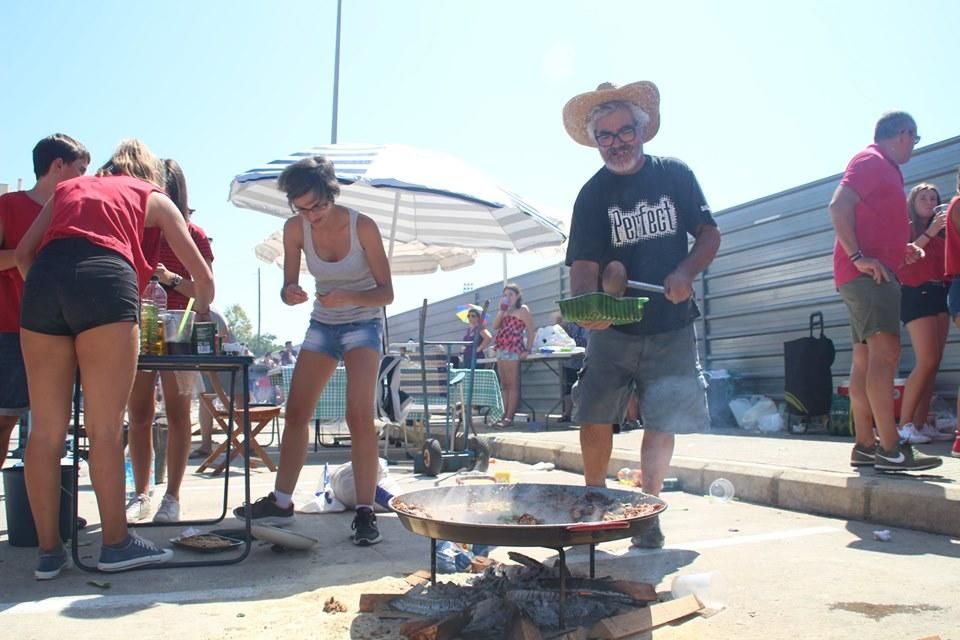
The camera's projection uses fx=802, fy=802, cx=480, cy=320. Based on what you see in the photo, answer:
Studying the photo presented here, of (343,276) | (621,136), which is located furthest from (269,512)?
(621,136)

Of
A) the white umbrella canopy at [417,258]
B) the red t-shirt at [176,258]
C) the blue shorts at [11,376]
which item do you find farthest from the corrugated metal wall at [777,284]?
the blue shorts at [11,376]

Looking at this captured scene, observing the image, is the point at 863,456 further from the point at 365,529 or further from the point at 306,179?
the point at 306,179

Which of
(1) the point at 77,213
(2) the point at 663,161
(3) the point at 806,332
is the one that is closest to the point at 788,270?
(3) the point at 806,332

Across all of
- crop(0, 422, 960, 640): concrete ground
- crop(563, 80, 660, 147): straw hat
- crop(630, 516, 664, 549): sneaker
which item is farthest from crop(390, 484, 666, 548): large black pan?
crop(563, 80, 660, 147): straw hat

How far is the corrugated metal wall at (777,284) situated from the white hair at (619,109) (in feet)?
16.9

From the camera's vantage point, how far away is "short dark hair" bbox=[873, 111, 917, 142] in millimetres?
4828

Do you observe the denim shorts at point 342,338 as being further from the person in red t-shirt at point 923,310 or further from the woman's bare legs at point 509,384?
the woman's bare legs at point 509,384

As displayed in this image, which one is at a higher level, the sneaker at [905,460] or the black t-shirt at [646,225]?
the black t-shirt at [646,225]

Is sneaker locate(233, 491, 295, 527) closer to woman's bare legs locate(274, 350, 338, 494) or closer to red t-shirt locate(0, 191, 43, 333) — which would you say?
woman's bare legs locate(274, 350, 338, 494)

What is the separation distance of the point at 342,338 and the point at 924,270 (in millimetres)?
4575

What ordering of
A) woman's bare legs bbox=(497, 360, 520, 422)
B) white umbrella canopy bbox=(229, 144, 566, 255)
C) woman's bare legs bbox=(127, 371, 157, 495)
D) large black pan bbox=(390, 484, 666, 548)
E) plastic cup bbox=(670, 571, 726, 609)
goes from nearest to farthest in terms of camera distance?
1. large black pan bbox=(390, 484, 666, 548)
2. plastic cup bbox=(670, 571, 726, 609)
3. woman's bare legs bbox=(127, 371, 157, 495)
4. white umbrella canopy bbox=(229, 144, 566, 255)
5. woman's bare legs bbox=(497, 360, 520, 422)

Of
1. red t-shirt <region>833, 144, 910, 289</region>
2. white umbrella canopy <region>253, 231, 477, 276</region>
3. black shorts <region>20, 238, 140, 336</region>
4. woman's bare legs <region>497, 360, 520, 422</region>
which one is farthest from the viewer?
woman's bare legs <region>497, 360, 520, 422</region>

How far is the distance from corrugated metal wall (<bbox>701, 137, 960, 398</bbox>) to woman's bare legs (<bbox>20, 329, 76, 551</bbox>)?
7.56 metres

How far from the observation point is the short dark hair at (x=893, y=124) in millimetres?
4828
